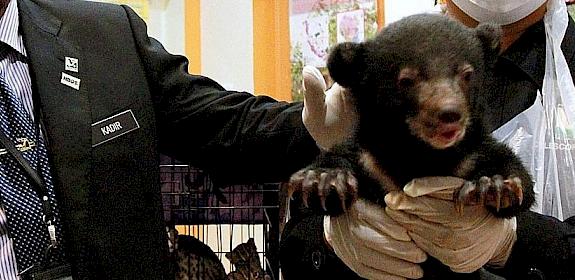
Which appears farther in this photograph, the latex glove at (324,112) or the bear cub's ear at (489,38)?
the latex glove at (324,112)

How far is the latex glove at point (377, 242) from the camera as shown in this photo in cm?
131

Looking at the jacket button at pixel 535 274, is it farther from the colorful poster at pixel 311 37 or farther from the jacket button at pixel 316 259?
the colorful poster at pixel 311 37

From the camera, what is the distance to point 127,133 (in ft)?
5.05

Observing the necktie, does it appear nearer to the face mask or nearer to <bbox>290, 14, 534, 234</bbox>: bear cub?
<bbox>290, 14, 534, 234</bbox>: bear cub

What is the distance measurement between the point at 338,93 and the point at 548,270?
1.43 feet

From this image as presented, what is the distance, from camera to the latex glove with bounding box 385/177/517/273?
125cm

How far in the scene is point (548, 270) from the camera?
1354mm

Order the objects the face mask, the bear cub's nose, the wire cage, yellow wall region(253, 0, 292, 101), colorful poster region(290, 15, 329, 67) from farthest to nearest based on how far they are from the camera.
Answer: yellow wall region(253, 0, 292, 101), colorful poster region(290, 15, 329, 67), the wire cage, the face mask, the bear cub's nose

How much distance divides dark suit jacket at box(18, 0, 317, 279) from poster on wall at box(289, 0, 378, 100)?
1.29 meters

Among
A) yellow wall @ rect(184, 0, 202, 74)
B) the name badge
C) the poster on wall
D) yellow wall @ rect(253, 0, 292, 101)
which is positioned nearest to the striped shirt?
the name badge

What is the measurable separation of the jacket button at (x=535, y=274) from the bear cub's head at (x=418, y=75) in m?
0.28

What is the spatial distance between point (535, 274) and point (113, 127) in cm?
75

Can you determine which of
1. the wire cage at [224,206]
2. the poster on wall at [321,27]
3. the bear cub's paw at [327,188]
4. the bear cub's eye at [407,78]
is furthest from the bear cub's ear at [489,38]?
the poster on wall at [321,27]

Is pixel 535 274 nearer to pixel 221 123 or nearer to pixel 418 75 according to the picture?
pixel 418 75
